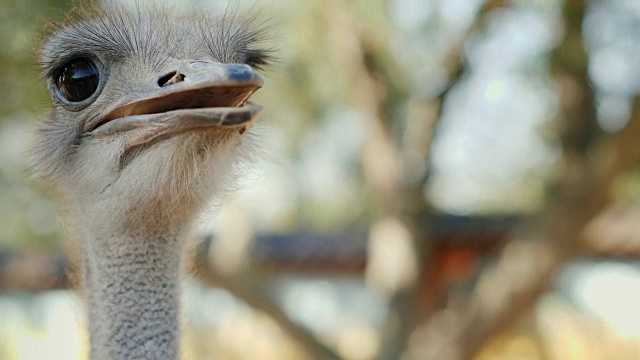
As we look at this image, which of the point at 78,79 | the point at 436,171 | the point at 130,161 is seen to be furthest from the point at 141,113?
the point at 436,171

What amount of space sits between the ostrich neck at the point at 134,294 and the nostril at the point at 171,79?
343mm

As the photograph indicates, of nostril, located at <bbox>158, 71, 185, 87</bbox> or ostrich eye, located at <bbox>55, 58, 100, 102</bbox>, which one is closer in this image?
nostril, located at <bbox>158, 71, 185, 87</bbox>

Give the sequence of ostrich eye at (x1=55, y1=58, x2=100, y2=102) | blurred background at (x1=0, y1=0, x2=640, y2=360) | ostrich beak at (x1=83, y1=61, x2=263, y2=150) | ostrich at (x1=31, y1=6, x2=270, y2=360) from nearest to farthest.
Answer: ostrich beak at (x1=83, y1=61, x2=263, y2=150) < ostrich at (x1=31, y1=6, x2=270, y2=360) < ostrich eye at (x1=55, y1=58, x2=100, y2=102) < blurred background at (x1=0, y1=0, x2=640, y2=360)

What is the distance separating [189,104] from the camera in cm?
146

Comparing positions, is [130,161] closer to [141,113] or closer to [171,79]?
[141,113]

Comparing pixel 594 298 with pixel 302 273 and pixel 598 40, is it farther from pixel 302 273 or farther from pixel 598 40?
pixel 598 40

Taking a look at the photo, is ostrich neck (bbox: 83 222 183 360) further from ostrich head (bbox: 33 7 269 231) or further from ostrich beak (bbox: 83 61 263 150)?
ostrich beak (bbox: 83 61 263 150)

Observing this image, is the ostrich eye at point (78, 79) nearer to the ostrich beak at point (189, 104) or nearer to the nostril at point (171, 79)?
the ostrich beak at point (189, 104)

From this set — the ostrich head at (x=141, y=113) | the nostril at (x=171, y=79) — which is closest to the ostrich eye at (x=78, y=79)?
the ostrich head at (x=141, y=113)

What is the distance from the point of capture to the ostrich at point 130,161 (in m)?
1.59

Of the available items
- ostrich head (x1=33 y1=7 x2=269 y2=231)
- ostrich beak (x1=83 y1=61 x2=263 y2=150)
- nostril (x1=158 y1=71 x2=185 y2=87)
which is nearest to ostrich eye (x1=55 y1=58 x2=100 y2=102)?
ostrich head (x1=33 y1=7 x2=269 y2=231)

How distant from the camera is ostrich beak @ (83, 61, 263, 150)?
53.6 inches

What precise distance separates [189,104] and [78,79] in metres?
0.37

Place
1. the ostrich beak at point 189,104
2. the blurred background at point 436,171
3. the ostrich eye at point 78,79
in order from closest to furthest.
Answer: the ostrich beak at point 189,104, the ostrich eye at point 78,79, the blurred background at point 436,171
